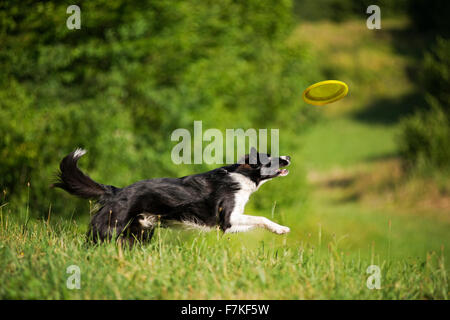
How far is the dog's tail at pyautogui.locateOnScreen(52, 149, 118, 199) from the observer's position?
5242 millimetres

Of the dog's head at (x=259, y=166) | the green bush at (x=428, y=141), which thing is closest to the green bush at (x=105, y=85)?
the dog's head at (x=259, y=166)

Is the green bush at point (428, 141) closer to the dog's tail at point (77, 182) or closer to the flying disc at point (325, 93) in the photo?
the flying disc at point (325, 93)

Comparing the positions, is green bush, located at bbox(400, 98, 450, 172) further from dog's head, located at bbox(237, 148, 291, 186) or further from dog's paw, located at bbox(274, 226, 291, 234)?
dog's paw, located at bbox(274, 226, 291, 234)

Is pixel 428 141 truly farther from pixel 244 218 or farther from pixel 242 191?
pixel 244 218

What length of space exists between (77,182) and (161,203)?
0.95 m

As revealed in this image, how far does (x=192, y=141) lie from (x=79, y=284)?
34.6 feet

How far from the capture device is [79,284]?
3.83 meters

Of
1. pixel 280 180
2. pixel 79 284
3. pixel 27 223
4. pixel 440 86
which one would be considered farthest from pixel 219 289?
pixel 440 86

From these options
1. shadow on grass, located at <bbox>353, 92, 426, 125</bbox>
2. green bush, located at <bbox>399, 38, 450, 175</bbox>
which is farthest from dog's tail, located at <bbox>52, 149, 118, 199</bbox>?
shadow on grass, located at <bbox>353, 92, 426, 125</bbox>

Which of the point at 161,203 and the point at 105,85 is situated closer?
the point at 161,203

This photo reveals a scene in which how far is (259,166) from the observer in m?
5.82

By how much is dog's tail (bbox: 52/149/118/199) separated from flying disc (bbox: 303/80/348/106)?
302cm

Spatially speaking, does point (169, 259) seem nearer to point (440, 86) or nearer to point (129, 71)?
point (129, 71)

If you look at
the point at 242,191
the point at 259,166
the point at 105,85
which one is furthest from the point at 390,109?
the point at 242,191
